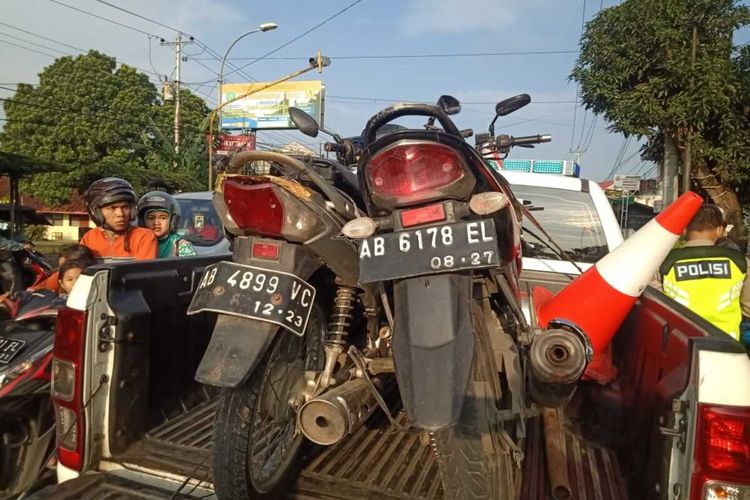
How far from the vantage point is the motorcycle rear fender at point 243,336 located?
2.00m

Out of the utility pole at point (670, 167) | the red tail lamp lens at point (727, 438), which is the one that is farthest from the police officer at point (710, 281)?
the utility pole at point (670, 167)

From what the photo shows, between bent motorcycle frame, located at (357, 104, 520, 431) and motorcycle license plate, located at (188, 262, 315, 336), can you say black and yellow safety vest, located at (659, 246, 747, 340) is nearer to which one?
bent motorcycle frame, located at (357, 104, 520, 431)

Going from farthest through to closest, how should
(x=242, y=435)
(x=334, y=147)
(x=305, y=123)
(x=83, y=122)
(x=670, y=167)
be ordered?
1. (x=83, y=122)
2. (x=670, y=167)
3. (x=334, y=147)
4. (x=305, y=123)
5. (x=242, y=435)

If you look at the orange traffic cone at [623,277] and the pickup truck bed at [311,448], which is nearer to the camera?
the pickup truck bed at [311,448]

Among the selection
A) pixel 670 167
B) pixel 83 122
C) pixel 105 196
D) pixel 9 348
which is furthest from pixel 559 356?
pixel 83 122

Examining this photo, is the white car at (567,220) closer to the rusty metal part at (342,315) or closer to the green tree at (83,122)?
the rusty metal part at (342,315)

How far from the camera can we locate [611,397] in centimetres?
301

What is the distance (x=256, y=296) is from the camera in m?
2.11

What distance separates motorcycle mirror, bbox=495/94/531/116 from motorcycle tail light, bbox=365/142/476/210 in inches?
49.2

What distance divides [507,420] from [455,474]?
33cm

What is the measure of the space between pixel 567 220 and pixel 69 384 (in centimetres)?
358

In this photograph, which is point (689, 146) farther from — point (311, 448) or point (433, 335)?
point (433, 335)

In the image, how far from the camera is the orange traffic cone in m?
2.83

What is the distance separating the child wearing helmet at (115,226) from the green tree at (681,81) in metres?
14.5
